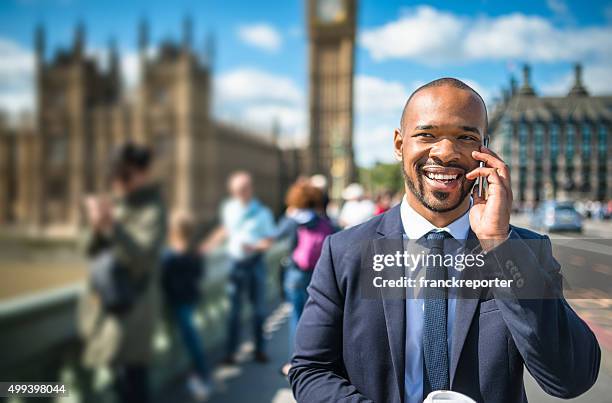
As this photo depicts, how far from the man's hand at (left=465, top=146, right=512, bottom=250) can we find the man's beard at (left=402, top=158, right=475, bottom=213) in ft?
0.19

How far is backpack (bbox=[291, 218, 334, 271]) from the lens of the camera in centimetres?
340

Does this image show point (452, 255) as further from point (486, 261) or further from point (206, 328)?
point (206, 328)

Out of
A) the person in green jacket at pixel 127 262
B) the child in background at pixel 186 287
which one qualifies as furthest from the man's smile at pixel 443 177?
the child in background at pixel 186 287

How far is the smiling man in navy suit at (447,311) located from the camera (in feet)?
3.51

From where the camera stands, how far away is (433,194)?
1.18m

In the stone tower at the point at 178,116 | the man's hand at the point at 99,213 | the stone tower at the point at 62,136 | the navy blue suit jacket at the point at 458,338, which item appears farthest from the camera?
the stone tower at the point at 178,116

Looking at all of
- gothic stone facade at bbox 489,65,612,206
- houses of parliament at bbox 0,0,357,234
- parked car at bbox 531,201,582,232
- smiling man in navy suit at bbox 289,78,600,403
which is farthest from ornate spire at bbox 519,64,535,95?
houses of parliament at bbox 0,0,357,234

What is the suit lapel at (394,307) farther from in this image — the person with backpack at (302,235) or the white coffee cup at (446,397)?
the person with backpack at (302,235)

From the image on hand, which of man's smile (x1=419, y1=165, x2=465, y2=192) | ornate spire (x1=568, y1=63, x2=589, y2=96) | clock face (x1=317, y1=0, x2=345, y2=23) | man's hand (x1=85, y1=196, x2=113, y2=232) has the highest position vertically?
clock face (x1=317, y1=0, x2=345, y2=23)

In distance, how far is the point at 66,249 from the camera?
6.43 feet

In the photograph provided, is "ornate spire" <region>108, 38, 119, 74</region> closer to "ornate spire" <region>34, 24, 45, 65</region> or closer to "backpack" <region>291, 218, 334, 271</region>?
"ornate spire" <region>34, 24, 45, 65</region>

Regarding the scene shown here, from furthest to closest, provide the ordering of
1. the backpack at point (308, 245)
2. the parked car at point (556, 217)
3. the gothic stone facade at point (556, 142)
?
the backpack at point (308, 245), the gothic stone facade at point (556, 142), the parked car at point (556, 217)

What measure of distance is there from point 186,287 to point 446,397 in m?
1.54

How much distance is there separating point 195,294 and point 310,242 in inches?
45.1
